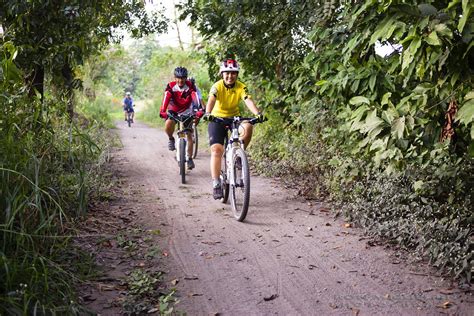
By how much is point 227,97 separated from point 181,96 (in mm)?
2399

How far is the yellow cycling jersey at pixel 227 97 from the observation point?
21.3 feet

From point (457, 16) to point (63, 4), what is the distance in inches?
188

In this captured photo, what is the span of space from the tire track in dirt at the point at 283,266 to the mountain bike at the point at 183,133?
132 centimetres

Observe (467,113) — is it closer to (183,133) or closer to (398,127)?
(398,127)

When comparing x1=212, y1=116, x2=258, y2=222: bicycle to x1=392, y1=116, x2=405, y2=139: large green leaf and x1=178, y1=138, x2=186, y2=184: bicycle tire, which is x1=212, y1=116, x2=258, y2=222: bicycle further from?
x1=392, y1=116, x2=405, y2=139: large green leaf

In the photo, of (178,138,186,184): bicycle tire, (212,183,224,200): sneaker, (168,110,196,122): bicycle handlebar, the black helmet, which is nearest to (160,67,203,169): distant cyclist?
the black helmet

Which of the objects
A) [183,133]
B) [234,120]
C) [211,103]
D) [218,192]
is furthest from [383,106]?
[183,133]

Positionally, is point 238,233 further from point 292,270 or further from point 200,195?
point 200,195

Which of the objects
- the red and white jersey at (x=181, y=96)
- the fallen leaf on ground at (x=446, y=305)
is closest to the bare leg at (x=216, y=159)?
the red and white jersey at (x=181, y=96)

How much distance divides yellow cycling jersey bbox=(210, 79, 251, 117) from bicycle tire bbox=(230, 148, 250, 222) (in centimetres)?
79

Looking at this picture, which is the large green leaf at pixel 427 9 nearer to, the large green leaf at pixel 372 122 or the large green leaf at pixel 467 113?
the large green leaf at pixel 467 113

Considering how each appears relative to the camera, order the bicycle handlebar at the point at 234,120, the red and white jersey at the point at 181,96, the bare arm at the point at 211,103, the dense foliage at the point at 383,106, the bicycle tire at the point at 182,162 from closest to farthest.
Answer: the dense foliage at the point at 383,106 → the bicycle handlebar at the point at 234,120 → the bare arm at the point at 211,103 → the bicycle tire at the point at 182,162 → the red and white jersey at the point at 181,96

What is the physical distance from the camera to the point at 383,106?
13.5 ft

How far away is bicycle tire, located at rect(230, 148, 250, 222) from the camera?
18.4 feet
